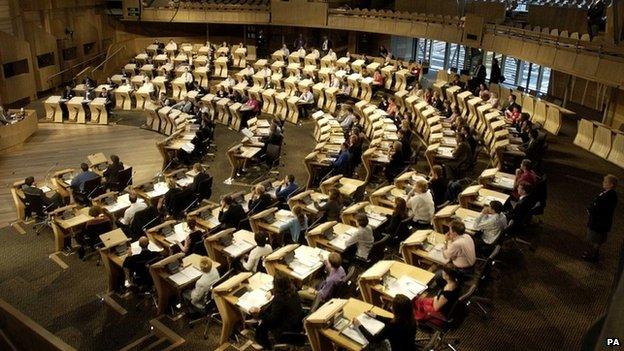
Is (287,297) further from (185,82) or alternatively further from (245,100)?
(185,82)

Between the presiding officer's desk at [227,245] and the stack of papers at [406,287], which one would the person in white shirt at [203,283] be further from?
the stack of papers at [406,287]

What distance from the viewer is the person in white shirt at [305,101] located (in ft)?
57.2

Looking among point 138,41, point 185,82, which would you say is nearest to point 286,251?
point 185,82

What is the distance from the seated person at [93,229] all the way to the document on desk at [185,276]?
8.79 ft

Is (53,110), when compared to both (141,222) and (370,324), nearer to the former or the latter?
(141,222)

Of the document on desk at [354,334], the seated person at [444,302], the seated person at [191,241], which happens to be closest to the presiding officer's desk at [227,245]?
the seated person at [191,241]

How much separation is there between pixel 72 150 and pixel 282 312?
11768 mm

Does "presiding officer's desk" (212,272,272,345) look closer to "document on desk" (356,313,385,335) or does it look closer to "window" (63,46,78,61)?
"document on desk" (356,313,385,335)

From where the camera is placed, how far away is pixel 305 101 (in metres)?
17.4

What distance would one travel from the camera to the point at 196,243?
8.29m

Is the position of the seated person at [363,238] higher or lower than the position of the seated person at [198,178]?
higher

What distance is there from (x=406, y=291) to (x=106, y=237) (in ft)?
16.1

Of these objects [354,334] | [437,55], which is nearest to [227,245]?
[354,334]

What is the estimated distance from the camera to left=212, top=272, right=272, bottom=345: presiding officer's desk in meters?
6.68
